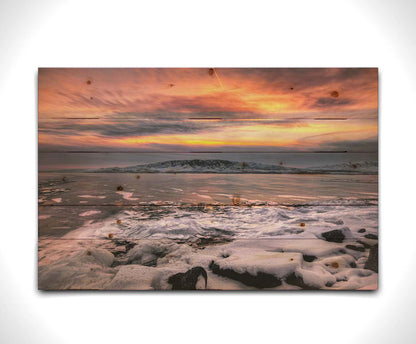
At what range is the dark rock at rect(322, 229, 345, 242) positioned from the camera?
1198 millimetres

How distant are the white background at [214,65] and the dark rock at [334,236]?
18 cm

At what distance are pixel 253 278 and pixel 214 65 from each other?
2.95 ft

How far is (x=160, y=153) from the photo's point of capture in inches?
48.0

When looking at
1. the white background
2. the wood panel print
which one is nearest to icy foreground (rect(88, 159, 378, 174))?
the wood panel print

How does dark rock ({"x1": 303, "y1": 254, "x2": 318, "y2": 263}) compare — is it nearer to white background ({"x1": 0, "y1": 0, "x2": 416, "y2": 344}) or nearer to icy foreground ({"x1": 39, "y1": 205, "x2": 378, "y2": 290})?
icy foreground ({"x1": 39, "y1": 205, "x2": 378, "y2": 290})

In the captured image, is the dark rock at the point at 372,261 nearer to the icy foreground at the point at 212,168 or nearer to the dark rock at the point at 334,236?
the dark rock at the point at 334,236

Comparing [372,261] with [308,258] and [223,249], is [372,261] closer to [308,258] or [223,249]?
[308,258]

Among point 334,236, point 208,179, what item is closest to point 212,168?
point 208,179

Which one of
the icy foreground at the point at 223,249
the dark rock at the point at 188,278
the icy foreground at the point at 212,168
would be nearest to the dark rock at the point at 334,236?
the icy foreground at the point at 223,249

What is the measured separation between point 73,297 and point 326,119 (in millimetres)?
1302

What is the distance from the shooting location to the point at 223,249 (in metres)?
1.19
